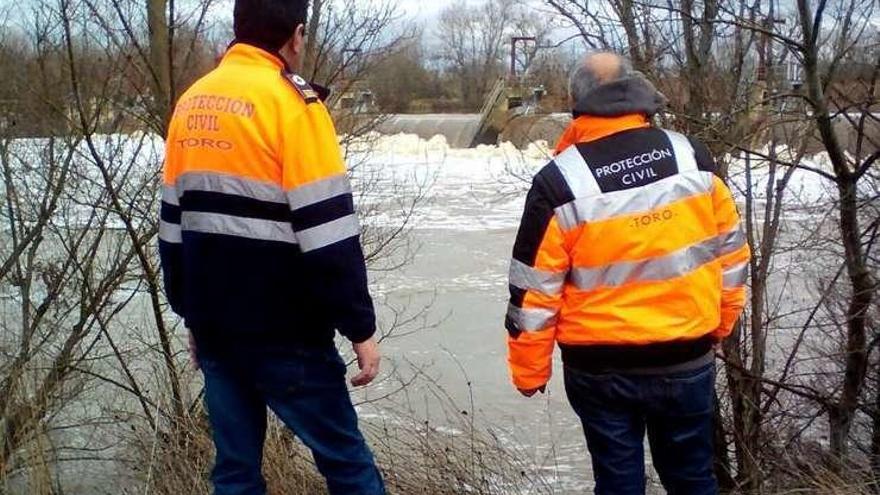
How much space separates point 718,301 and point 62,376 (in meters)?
4.04

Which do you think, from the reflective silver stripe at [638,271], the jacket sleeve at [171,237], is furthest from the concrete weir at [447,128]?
the jacket sleeve at [171,237]

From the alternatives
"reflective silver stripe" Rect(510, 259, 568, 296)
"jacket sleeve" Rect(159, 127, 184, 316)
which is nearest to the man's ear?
"jacket sleeve" Rect(159, 127, 184, 316)

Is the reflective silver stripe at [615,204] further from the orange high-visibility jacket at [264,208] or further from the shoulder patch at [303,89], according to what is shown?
the shoulder patch at [303,89]

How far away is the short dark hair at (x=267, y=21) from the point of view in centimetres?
264

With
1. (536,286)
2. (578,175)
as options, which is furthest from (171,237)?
(578,175)

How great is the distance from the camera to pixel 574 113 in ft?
9.98

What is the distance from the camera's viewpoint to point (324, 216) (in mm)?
2539

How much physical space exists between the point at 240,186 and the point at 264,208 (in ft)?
0.25

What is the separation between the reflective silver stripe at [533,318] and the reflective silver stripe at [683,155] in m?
0.53

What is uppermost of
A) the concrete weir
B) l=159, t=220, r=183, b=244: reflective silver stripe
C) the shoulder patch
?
the shoulder patch

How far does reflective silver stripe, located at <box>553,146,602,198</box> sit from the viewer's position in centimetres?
290

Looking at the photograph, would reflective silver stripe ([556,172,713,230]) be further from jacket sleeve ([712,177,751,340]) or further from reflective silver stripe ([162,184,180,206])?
reflective silver stripe ([162,184,180,206])

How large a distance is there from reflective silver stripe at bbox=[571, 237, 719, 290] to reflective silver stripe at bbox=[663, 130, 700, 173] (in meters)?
0.21

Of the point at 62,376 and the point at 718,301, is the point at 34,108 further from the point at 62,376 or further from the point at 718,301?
the point at 718,301
